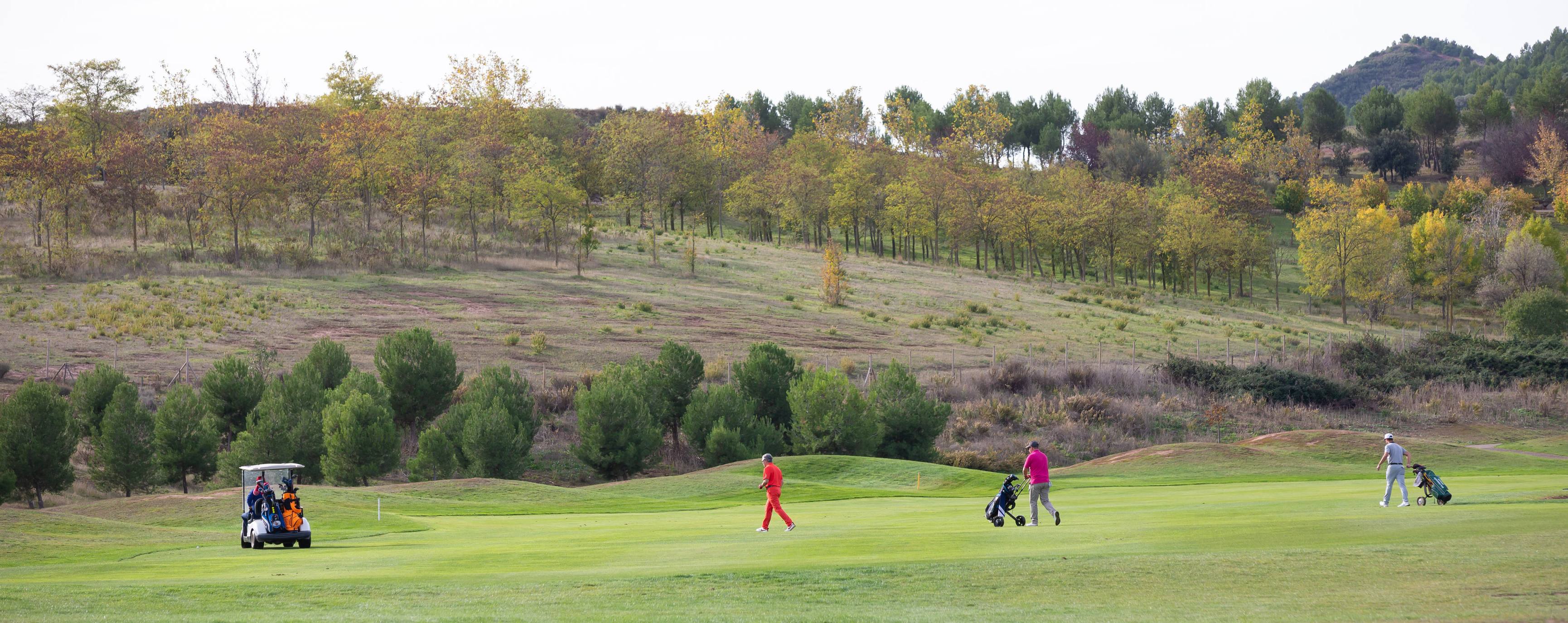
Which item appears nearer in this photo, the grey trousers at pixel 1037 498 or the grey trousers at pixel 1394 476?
the grey trousers at pixel 1037 498

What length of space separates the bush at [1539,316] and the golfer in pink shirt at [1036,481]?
2910 inches

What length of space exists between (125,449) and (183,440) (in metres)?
1.91

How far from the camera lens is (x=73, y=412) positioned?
1783 inches

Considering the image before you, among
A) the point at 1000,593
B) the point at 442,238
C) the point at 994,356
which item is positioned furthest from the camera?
the point at 442,238

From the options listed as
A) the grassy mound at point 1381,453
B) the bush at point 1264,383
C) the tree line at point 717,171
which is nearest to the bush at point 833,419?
the grassy mound at point 1381,453

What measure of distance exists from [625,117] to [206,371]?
3232 inches

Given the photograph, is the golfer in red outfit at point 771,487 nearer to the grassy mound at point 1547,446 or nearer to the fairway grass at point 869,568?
the fairway grass at point 869,568

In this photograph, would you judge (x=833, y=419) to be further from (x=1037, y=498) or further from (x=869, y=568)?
(x=869, y=568)

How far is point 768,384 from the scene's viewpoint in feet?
173

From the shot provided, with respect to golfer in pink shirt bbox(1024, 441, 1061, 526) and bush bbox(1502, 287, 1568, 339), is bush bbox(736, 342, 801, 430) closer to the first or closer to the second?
golfer in pink shirt bbox(1024, 441, 1061, 526)

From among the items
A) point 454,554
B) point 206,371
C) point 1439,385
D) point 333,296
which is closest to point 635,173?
point 333,296

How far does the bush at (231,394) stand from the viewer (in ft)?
156

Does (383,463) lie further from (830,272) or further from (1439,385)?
(1439,385)

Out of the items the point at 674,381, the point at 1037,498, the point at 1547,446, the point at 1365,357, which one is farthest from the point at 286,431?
the point at 1365,357
